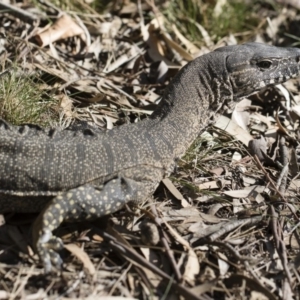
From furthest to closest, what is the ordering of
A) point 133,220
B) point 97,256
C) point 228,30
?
1. point 228,30
2. point 133,220
3. point 97,256

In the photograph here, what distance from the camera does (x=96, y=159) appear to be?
5117mm

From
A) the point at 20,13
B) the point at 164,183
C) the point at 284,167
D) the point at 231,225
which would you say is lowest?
the point at 284,167

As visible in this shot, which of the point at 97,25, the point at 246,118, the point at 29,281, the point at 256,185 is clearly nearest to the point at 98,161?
the point at 29,281

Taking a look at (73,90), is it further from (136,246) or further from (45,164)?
(136,246)

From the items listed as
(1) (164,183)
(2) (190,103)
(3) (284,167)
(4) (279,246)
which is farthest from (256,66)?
(4) (279,246)

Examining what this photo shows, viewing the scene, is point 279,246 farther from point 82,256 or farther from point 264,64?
point 264,64

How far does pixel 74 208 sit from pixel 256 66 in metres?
2.65

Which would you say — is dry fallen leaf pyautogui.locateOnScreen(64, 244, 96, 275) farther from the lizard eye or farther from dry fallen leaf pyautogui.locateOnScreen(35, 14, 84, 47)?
dry fallen leaf pyautogui.locateOnScreen(35, 14, 84, 47)

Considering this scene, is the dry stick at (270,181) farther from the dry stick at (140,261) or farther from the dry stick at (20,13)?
the dry stick at (20,13)

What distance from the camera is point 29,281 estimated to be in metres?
4.57

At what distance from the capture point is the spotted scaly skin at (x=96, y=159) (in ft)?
15.9

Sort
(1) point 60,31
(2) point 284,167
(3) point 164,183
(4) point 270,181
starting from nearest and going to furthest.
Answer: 1. (3) point 164,183
2. (4) point 270,181
3. (2) point 284,167
4. (1) point 60,31

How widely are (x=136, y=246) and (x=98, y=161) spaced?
82 centimetres

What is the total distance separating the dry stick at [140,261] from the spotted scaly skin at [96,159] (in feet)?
0.88
